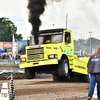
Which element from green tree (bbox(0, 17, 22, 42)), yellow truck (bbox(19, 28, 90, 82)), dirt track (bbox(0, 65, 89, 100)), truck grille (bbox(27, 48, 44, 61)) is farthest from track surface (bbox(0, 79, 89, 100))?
green tree (bbox(0, 17, 22, 42))

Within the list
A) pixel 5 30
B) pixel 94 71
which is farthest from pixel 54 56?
pixel 5 30

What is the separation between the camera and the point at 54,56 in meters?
16.2

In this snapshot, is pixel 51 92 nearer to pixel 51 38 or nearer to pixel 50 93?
pixel 50 93

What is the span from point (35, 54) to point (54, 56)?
1.12 m

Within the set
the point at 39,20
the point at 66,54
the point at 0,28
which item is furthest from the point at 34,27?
the point at 0,28

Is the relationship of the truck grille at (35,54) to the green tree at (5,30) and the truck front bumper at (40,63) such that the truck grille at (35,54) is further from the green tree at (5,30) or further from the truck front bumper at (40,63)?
the green tree at (5,30)

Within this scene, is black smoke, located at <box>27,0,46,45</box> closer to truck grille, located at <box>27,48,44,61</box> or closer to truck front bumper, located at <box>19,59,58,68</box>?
truck grille, located at <box>27,48,44,61</box>

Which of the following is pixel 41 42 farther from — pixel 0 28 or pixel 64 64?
pixel 0 28

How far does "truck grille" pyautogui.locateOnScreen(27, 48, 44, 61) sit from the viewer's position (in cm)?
1631

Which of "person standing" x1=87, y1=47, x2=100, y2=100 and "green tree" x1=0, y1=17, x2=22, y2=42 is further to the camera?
"green tree" x1=0, y1=17, x2=22, y2=42

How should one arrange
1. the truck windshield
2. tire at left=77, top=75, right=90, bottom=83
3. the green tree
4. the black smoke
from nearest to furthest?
the truck windshield → tire at left=77, top=75, right=90, bottom=83 → the black smoke → the green tree

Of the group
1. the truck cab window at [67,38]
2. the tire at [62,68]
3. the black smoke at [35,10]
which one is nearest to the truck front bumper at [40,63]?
the tire at [62,68]

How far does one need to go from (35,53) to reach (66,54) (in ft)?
5.78

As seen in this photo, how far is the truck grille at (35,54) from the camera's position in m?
16.3
